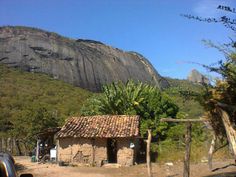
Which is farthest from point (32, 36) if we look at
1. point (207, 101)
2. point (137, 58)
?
point (207, 101)

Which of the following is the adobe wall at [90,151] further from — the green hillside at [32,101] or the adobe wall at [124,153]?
the green hillside at [32,101]

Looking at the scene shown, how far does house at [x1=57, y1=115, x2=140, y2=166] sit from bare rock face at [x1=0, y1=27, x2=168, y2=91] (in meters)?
48.9

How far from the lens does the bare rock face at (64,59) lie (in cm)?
8481

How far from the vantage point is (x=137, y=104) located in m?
37.7

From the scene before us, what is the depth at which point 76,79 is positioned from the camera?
8950cm

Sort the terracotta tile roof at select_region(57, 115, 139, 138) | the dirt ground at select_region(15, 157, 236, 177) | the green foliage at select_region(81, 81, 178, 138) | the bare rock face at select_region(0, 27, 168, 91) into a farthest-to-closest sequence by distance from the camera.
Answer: the bare rock face at select_region(0, 27, 168, 91), the green foliage at select_region(81, 81, 178, 138), the terracotta tile roof at select_region(57, 115, 139, 138), the dirt ground at select_region(15, 157, 236, 177)

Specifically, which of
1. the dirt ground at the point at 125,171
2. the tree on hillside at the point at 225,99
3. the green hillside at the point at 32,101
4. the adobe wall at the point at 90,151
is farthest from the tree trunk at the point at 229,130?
the green hillside at the point at 32,101

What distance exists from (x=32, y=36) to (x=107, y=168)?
68.4 metres

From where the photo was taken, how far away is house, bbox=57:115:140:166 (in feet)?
95.7

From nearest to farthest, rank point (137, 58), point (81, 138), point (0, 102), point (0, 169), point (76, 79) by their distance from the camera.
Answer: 1. point (0, 169)
2. point (81, 138)
3. point (0, 102)
4. point (76, 79)
5. point (137, 58)

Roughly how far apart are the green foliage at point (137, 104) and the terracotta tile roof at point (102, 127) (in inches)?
173

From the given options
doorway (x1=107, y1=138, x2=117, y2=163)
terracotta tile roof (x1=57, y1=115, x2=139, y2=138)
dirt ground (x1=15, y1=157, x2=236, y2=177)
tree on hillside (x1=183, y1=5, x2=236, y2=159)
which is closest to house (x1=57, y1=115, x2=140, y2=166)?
terracotta tile roof (x1=57, y1=115, x2=139, y2=138)

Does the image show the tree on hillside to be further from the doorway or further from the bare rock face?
the bare rock face

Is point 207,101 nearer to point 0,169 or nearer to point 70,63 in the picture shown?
point 0,169
